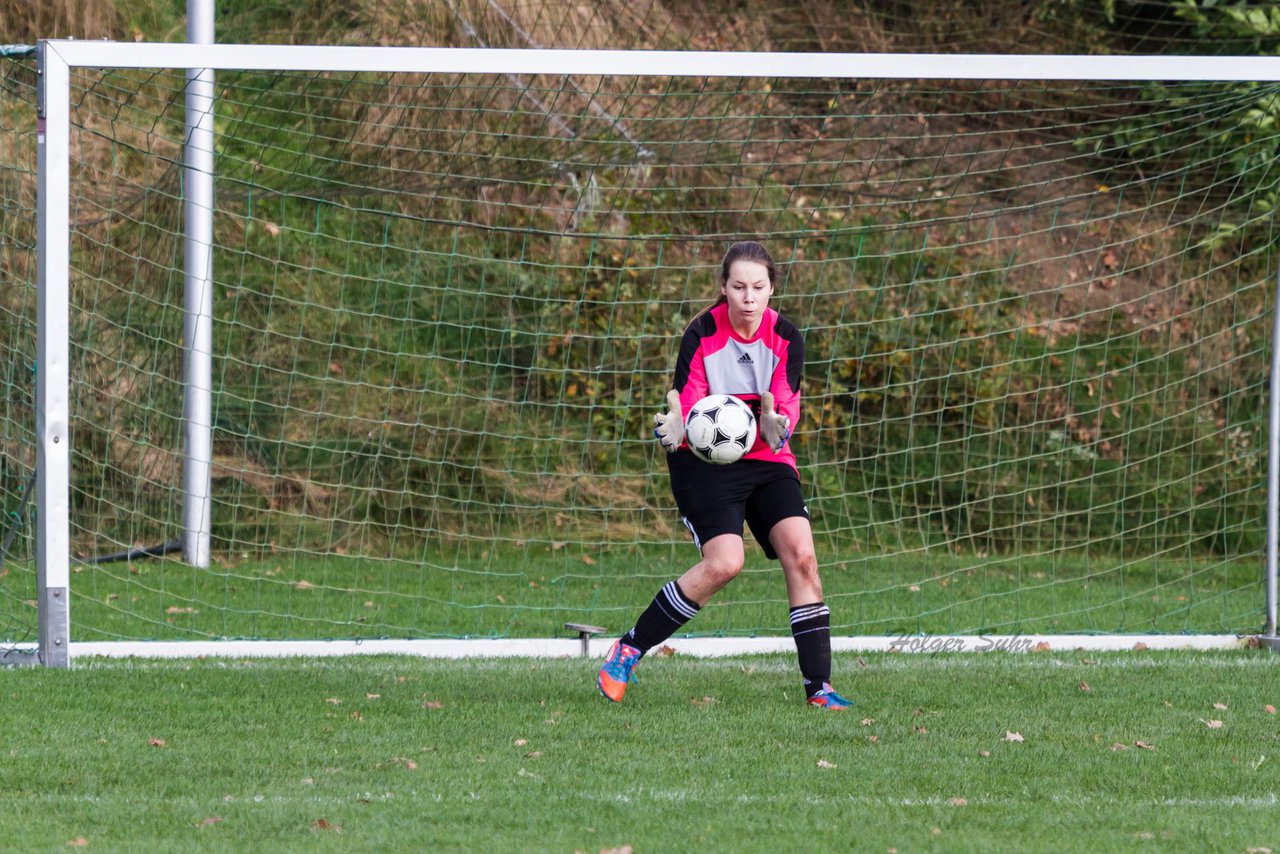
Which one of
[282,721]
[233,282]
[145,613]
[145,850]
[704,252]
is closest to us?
[145,850]

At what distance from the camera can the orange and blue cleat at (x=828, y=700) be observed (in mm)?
5293

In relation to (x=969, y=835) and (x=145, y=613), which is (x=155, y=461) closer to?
(x=145, y=613)

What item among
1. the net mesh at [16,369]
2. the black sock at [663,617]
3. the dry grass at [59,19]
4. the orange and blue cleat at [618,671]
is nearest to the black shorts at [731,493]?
the black sock at [663,617]

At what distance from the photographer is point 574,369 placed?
9672mm

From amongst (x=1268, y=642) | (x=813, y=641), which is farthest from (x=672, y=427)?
(x=1268, y=642)

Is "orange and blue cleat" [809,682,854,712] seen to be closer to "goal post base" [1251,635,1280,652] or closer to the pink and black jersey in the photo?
the pink and black jersey

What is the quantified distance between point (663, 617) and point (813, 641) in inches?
21.6

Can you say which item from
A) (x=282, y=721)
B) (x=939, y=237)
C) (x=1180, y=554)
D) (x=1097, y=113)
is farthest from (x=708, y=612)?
(x=1097, y=113)

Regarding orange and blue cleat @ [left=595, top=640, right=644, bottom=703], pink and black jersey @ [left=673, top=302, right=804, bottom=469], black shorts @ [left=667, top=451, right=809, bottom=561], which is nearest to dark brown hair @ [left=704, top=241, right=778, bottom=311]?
pink and black jersey @ [left=673, top=302, right=804, bottom=469]

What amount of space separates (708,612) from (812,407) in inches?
141

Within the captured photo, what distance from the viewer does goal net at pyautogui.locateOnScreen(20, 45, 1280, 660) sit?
29.0ft

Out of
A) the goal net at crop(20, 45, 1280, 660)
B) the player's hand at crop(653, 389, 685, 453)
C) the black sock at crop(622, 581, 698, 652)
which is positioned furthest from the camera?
the goal net at crop(20, 45, 1280, 660)

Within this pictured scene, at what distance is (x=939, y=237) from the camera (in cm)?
1281

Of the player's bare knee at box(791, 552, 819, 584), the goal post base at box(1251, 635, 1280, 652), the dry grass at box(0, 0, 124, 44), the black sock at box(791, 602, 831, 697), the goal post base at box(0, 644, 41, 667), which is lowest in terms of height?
the goal post base at box(0, 644, 41, 667)
